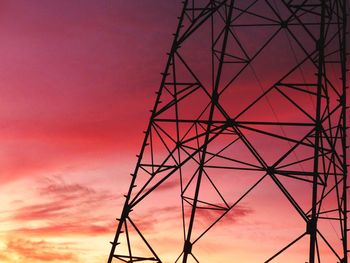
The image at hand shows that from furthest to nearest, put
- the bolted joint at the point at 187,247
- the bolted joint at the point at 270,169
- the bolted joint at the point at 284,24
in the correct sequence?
the bolted joint at the point at 284,24, the bolted joint at the point at 187,247, the bolted joint at the point at 270,169

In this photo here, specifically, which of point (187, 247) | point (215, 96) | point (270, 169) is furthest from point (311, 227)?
point (215, 96)

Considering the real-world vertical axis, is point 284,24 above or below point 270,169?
above

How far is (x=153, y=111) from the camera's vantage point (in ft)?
71.3

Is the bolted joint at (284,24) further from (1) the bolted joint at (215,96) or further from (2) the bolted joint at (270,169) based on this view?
(2) the bolted joint at (270,169)

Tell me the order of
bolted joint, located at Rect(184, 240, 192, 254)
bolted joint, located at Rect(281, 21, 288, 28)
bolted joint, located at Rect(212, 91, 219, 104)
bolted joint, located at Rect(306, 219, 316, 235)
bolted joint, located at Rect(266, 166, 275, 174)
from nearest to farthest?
bolted joint, located at Rect(306, 219, 316, 235) → bolted joint, located at Rect(266, 166, 275, 174) → bolted joint, located at Rect(184, 240, 192, 254) → bolted joint, located at Rect(212, 91, 219, 104) → bolted joint, located at Rect(281, 21, 288, 28)

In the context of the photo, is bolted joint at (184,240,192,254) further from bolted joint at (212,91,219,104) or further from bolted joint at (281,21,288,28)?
bolted joint at (281,21,288,28)

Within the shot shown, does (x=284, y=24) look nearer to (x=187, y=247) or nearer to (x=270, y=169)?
(x=270, y=169)

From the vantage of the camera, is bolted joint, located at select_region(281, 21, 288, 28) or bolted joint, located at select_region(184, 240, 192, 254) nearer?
bolted joint, located at select_region(184, 240, 192, 254)

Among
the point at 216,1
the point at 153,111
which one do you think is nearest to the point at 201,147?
the point at 153,111

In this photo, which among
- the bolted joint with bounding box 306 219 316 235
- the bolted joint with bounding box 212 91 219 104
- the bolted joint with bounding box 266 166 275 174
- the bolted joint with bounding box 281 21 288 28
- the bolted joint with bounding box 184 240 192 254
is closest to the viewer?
the bolted joint with bounding box 306 219 316 235

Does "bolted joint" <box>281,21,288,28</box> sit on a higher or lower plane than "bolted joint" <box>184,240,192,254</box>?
higher

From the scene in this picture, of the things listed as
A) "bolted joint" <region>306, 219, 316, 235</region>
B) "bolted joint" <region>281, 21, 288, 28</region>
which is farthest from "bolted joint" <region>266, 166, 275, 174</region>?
"bolted joint" <region>281, 21, 288, 28</region>

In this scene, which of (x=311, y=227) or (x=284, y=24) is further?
(x=284, y=24)

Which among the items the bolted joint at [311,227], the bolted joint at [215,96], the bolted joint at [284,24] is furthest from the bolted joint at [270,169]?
the bolted joint at [284,24]
